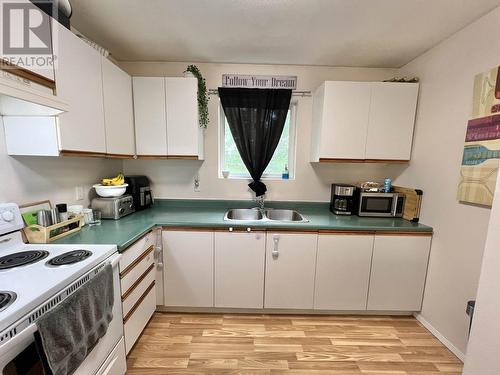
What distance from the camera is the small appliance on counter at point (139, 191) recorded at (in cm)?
211

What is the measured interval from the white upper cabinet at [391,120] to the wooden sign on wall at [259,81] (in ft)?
2.69

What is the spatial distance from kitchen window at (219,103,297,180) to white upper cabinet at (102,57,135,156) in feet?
2.99

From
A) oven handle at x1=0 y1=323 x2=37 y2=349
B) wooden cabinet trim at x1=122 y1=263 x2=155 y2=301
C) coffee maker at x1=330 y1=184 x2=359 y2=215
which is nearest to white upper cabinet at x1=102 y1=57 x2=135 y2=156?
wooden cabinet trim at x1=122 y1=263 x2=155 y2=301

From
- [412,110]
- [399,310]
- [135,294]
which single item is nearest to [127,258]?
[135,294]

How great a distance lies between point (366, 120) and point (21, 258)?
2652 mm

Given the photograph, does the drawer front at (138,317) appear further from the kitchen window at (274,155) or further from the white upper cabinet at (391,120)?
the white upper cabinet at (391,120)

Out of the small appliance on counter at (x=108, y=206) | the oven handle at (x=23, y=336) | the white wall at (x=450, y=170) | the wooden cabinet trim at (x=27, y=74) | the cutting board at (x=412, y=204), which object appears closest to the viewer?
the oven handle at (x=23, y=336)

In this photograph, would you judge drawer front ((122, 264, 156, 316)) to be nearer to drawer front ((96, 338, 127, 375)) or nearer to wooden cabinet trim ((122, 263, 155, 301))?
wooden cabinet trim ((122, 263, 155, 301))

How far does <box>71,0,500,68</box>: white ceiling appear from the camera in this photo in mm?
1408

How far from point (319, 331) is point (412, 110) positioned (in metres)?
2.17

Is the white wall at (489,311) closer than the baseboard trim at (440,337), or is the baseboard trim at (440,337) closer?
the white wall at (489,311)

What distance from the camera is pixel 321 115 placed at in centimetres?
207

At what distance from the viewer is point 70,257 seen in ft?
3.69

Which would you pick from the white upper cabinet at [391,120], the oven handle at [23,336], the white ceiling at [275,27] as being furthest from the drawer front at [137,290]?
the white upper cabinet at [391,120]
